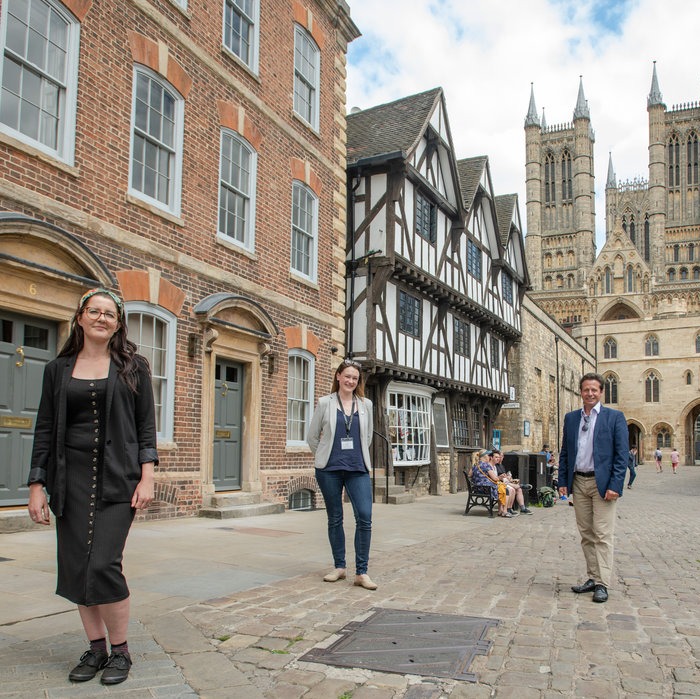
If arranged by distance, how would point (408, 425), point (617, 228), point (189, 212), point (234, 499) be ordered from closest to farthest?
point (189, 212) < point (234, 499) < point (408, 425) < point (617, 228)

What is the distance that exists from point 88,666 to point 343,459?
9.29ft

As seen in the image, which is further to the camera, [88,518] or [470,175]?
[470,175]

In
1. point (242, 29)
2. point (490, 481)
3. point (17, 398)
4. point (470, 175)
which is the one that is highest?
point (470, 175)

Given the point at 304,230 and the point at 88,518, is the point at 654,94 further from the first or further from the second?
the point at 88,518

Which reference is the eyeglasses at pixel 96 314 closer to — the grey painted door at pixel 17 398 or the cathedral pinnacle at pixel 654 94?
the grey painted door at pixel 17 398

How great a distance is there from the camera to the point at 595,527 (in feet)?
18.7

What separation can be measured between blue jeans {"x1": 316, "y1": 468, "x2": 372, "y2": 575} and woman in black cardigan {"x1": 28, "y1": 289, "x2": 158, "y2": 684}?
2.58 m

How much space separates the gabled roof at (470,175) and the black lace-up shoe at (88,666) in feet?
64.5

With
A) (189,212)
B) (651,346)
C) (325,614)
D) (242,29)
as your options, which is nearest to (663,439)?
(651,346)

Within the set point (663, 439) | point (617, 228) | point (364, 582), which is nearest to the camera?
point (364, 582)

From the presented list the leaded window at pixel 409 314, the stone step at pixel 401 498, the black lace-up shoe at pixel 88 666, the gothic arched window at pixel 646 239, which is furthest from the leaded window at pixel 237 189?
the gothic arched window at pixel 646 239

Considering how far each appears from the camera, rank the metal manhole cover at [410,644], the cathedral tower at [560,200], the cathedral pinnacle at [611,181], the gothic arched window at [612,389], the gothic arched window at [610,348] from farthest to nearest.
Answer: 1. the cathedral pinnacle at [611,181]
2. the cathedral tower at [560,200]
3. the gothic arched window at [610,348]
4. the gothic arched window at [612,389]
5. the metal manhole cover at [410,644]

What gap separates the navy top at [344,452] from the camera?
5.85 meters

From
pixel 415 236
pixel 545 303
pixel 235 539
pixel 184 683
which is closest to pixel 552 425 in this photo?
pixel 415 236
